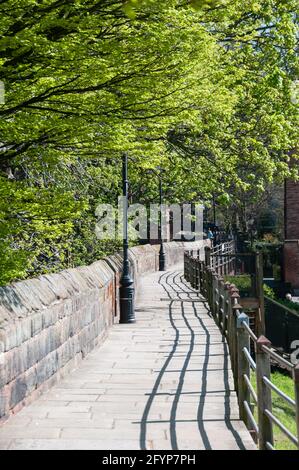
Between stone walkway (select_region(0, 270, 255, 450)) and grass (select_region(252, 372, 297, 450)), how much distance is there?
1063mm

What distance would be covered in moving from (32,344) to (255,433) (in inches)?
110

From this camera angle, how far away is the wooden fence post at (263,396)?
618cm

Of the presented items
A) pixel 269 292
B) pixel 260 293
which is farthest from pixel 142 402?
pixel 269 292

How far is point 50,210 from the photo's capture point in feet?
41.9

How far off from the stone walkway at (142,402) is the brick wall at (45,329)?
0.75 feet

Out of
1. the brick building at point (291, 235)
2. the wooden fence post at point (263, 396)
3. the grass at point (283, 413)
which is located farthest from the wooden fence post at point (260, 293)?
the wooden fence post at point (263, 396)

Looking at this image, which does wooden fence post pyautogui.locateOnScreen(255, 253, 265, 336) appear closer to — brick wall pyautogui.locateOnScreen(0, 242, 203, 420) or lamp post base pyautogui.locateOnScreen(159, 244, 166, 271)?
brick wall pyautogui.locateOnScreen(0, 242, 203, 420)

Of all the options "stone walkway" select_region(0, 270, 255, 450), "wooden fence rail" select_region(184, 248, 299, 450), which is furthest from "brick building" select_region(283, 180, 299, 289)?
"wooden fence rail" select_region(184, 248, 299, 450)

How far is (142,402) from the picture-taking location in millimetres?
8516

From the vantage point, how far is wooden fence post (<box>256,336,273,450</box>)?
618cm

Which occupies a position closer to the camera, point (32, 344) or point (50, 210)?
point (32, 344)
